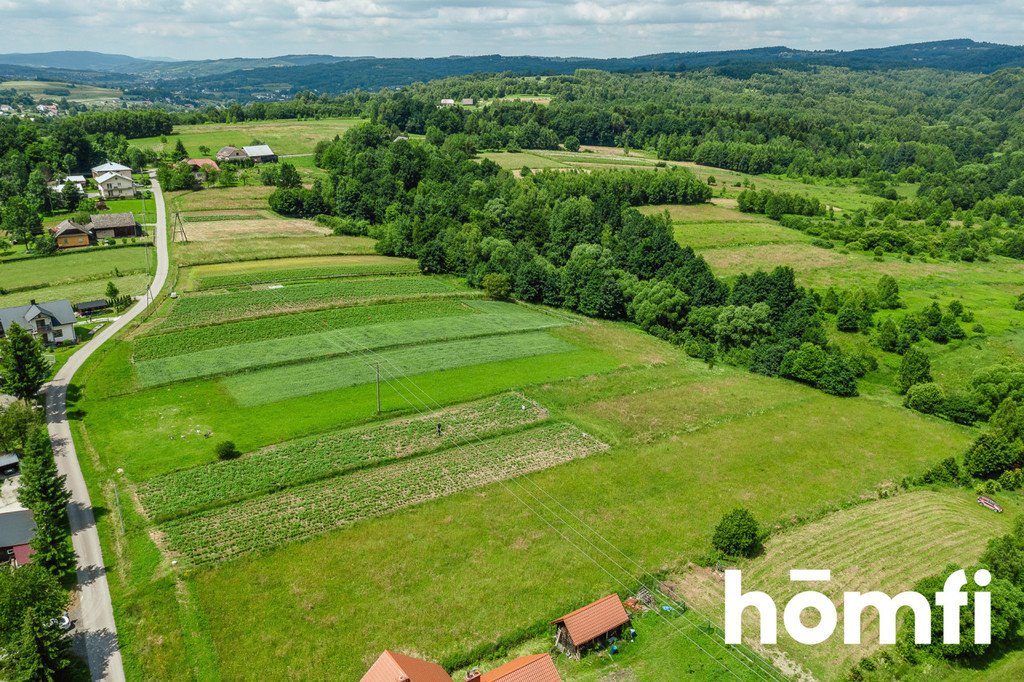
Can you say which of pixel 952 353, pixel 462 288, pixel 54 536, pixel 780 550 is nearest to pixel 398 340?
pixel 462 288

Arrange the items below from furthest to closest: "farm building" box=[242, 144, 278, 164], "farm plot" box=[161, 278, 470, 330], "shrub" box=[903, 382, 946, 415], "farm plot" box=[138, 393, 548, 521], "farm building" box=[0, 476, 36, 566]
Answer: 1. "farm building" box=[242, 144, 278, 164]
2. "farm plot" box=[161, 278, 470, 330]
3. "shrub" box=[903, 382, 946, 415]
4. "farm plot" box=[138, 393, 548, 521]
5. "farm building" box=[0, 476, 36, 566]

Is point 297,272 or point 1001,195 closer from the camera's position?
point 297,272

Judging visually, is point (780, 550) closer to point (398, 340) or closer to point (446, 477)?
point (446, 477)

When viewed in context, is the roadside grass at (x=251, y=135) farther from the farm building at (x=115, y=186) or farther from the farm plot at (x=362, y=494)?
the farm plot at (x=362, y=494)

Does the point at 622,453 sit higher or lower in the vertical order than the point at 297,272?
lower

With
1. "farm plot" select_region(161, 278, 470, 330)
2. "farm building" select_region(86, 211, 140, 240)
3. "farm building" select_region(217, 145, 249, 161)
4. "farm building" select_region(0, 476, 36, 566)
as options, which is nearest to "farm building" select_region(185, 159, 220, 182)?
"farm building" select_region(217, 145, 249, 161)

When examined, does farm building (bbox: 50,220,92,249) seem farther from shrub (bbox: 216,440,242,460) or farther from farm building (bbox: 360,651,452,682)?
farm building (bbox: 360,651,452,682)

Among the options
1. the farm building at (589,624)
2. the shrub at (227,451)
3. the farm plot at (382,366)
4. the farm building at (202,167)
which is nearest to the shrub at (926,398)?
the farm plot at (382,366)
